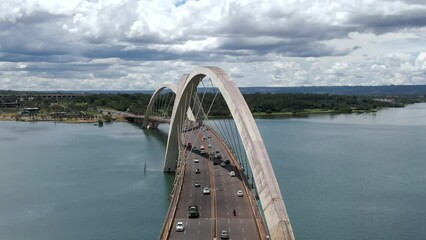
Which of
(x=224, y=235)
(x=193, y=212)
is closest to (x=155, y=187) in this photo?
(x=193, y=212)

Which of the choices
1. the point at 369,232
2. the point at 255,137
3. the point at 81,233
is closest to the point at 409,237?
the point at 369,232

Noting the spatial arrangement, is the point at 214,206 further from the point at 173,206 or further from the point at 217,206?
the point at 173,206

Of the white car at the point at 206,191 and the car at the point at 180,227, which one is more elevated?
the white car at the point at 206,191

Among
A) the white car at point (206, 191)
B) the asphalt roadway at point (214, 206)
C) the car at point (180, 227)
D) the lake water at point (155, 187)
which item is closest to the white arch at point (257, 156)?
the asphalt roadway at point (214, 206)

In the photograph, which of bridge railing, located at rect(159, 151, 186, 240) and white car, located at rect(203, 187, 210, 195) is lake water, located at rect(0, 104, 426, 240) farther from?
white car, located at rect(203, 187, 210, 195)

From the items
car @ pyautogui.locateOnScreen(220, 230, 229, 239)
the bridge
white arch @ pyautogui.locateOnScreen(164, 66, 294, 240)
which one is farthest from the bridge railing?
white arch @ pyautogui.locateOnScreen(164, 66, 294, 240)

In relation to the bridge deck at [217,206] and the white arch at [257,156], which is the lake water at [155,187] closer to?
the bridge deck at [217,206]

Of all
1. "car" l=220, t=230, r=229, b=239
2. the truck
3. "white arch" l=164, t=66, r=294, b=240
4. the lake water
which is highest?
"white arch" l=164, t=66, r=294, b=240
